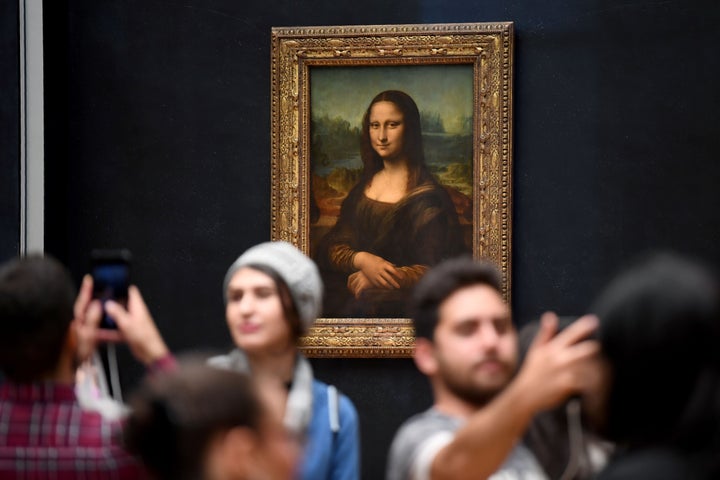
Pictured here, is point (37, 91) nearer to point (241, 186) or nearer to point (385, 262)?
point (241, 186)

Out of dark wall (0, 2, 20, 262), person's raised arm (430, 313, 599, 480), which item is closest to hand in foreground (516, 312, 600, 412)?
person's raised arm (430, 313, 599, 480)

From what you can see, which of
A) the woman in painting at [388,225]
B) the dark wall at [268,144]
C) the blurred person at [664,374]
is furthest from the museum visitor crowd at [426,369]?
the dark wall at [268,144]

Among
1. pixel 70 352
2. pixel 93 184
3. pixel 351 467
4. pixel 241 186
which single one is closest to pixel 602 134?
pixel 241 186

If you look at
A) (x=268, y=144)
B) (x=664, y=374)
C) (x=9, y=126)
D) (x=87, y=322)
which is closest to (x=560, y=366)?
(x=664, y=374)

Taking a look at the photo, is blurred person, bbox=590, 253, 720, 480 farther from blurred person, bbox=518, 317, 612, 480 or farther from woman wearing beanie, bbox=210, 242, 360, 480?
woman wearing beanie, bbox=210, 242, 360, 480

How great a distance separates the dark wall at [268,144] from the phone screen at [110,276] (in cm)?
395

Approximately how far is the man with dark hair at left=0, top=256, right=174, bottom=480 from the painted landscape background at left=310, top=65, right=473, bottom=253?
4.43 metres

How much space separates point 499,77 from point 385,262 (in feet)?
4.91

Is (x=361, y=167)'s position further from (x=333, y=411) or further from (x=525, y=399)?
(x=525, y=399)

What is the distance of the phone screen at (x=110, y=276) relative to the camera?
319 centimetres

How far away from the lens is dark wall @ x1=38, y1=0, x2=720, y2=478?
6980 millimetres

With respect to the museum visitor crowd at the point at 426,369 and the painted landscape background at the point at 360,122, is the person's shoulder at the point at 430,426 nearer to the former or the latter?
the museum visitor crowd at the point at 426,369

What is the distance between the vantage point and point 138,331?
298cm

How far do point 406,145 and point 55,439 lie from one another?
4.86 meters
